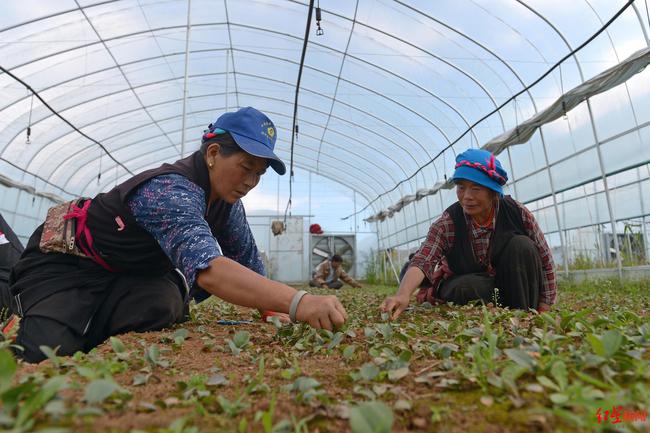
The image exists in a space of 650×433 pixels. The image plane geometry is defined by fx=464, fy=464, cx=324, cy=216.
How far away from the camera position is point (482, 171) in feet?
10.2

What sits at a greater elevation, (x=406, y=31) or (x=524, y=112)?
(x=406, y=31)

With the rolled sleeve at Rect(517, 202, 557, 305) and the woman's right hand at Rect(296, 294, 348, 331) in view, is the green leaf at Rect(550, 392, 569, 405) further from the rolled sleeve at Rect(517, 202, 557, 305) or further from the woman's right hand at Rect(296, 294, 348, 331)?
the rolled sleeve at Rect(517, 202, 557, 305)

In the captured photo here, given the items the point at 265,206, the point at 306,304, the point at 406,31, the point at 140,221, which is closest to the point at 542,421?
the point at 306,304

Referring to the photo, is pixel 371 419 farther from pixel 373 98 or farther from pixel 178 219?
pixel 373 98

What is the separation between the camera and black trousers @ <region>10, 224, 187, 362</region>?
93.9 inches

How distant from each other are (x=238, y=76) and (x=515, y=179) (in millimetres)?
9527

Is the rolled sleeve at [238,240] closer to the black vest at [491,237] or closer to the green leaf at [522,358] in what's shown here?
the black vest at [491,237]

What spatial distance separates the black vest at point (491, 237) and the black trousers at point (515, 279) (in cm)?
9

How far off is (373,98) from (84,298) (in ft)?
42.2

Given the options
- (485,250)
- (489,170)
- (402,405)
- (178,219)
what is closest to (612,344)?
(402,405)

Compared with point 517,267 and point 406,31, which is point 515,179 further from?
point 517,267

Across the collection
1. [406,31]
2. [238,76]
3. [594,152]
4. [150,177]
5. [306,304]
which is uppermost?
[238,76]

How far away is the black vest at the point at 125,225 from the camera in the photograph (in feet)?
7.81

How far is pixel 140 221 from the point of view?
2.28 m
